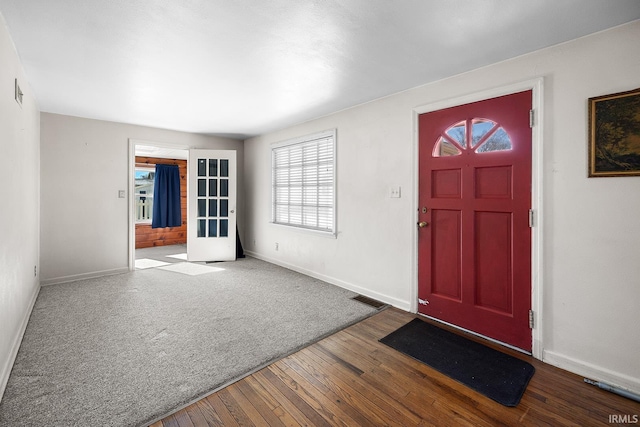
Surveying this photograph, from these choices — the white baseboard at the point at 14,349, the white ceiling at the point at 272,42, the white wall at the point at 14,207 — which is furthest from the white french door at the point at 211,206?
the white baseboard at the point at 14,349

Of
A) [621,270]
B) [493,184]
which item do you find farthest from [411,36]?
[621,270]

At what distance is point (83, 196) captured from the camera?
155 inches

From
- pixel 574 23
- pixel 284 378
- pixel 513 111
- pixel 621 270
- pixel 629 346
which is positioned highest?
pixel 574 23

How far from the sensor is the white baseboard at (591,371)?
172 cm

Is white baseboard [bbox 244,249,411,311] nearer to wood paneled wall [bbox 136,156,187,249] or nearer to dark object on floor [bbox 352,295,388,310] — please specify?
dark object on floor [bbox 352,295,388,310]

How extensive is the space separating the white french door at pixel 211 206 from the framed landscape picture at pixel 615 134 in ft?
15.1

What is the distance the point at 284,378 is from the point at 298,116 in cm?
314

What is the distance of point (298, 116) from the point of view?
12.6ft

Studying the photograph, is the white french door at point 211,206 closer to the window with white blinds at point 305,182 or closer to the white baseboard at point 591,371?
the window with white blinds at point 305,182

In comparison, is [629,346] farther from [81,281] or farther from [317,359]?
[81,281]

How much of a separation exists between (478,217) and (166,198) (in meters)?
6.82

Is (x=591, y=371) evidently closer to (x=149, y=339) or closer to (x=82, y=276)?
(x=149, y=339)

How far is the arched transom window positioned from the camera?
2.29 m

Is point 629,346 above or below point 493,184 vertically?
below
